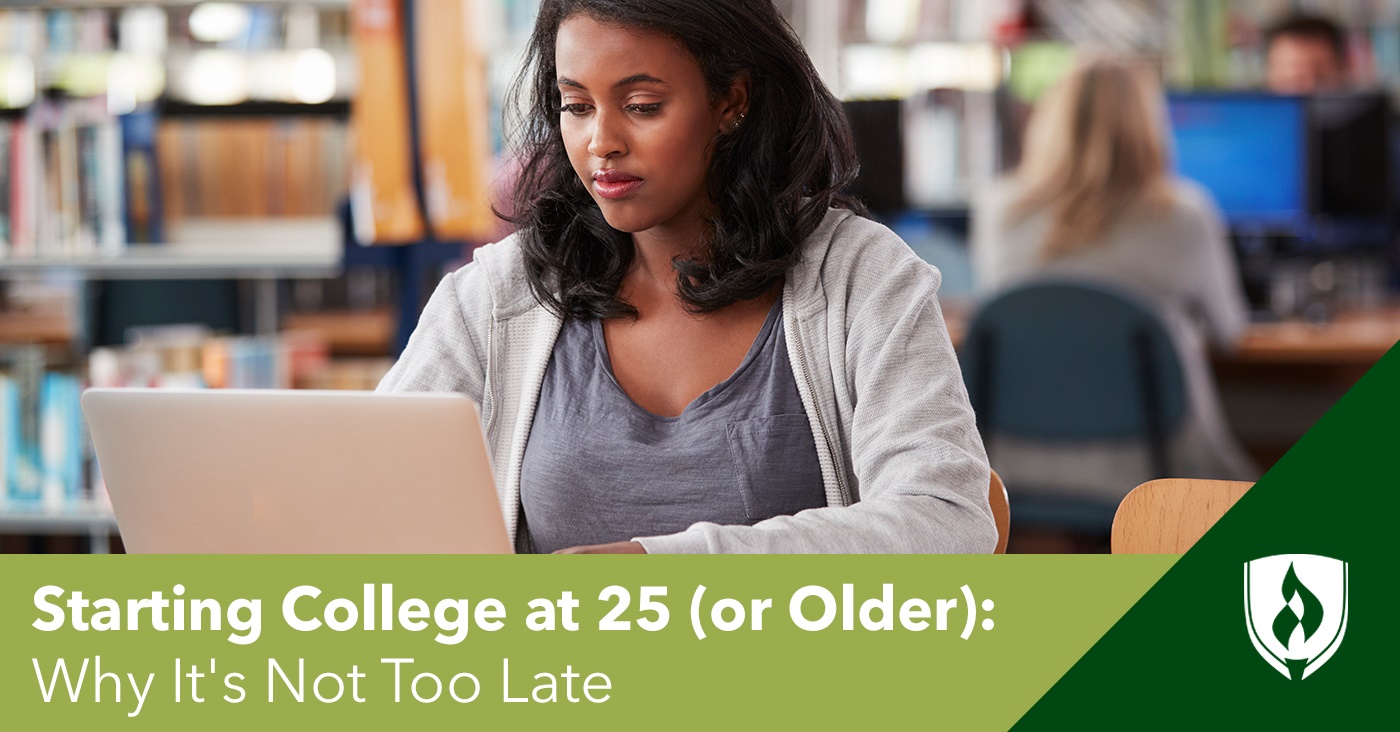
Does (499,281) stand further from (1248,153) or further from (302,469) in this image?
(1248,153)

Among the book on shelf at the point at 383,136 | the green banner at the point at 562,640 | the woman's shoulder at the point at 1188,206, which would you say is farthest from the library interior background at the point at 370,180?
the green banner at the point at 562,640

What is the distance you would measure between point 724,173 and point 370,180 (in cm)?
156

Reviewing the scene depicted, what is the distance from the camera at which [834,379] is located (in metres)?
1.23

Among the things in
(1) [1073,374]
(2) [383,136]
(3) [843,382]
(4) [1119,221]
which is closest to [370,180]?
(2) [383,136]

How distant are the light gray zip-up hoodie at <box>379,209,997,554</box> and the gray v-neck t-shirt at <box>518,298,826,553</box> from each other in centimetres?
2

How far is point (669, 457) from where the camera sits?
1.23 meters

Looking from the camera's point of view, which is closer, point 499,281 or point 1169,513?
point 1169,513

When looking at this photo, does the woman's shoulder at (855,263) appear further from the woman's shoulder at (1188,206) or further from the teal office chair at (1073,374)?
the woman's shoulder at (1188,206)

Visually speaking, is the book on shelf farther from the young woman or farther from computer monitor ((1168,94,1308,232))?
computer monitor ((1168,94,1308,232))

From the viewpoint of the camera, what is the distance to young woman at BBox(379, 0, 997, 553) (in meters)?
1.20

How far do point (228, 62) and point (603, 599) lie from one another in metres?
2.74

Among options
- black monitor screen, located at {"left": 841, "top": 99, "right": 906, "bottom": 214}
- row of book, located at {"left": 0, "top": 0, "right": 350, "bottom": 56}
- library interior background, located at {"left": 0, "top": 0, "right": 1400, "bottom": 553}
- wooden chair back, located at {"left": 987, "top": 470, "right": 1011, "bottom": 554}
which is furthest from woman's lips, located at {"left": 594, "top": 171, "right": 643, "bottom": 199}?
black monitor screen, located at {"left": 841, "top": 99, "right": 906, "bottom": 214}

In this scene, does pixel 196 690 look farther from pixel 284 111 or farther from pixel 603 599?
pixel 284 111

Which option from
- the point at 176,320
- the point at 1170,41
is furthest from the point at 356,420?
the point at 1170,41
